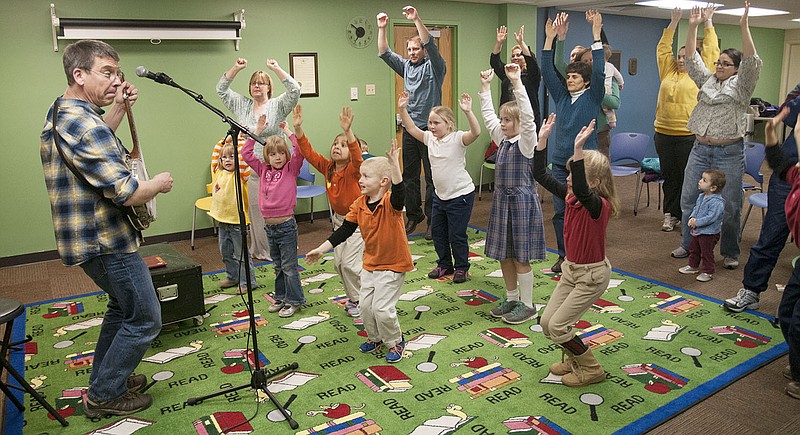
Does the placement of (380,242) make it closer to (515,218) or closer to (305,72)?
(515,218)

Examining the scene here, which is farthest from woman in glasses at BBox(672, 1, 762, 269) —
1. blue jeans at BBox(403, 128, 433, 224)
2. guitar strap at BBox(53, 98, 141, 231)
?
guitar strap at BBox(53, 98, 141, 231)

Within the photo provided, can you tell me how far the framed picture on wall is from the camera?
6406 mm

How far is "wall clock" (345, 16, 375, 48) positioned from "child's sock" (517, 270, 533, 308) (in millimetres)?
3930

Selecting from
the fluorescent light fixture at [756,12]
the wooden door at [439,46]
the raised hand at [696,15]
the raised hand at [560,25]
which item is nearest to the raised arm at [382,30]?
the raised hand at [560,25]

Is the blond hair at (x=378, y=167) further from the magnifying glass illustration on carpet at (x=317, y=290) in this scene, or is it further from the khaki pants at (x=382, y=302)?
the magnifying glass illustration on carpet at (x=317, y=290)

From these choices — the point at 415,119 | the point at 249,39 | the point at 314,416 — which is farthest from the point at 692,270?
the point at 249,39

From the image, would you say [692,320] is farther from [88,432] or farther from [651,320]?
[88,432]

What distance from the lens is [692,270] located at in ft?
15.3

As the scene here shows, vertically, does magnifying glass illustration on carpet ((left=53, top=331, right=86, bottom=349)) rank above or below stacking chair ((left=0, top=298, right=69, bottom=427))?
below

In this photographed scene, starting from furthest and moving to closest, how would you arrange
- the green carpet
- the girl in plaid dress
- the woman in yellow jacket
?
the woman in yellow jacket
the girl in plaid dress
the green carpet

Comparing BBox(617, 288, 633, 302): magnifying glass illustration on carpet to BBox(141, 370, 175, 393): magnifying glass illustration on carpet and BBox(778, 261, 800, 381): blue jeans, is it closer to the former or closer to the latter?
BBox(778, 261, 800, 381): blue jeans

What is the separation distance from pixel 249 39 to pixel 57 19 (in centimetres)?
167

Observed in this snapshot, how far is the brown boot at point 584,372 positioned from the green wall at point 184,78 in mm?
4259

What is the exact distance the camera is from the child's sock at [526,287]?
378cm
